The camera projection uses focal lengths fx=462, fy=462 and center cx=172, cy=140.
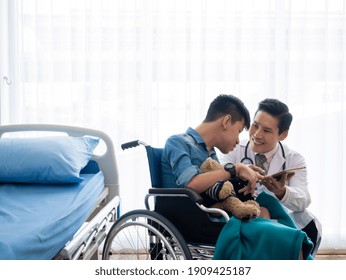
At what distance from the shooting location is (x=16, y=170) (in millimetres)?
2086

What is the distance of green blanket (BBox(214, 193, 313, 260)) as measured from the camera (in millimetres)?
1439

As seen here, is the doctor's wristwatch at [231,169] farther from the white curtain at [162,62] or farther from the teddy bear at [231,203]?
the white curtain at [162,62]

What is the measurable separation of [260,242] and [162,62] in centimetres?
166

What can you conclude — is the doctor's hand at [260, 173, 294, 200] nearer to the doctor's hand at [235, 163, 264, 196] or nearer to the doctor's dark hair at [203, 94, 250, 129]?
the doctor's hand at [235, 163, 264, 196]

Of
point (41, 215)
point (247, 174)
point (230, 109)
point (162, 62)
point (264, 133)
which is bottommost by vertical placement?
point (41, 215)

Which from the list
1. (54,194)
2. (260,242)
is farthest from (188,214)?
(54,194)

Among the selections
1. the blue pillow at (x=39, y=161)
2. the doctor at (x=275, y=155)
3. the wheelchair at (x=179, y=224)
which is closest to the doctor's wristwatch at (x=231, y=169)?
the wheelchair at (x=179, y=224)

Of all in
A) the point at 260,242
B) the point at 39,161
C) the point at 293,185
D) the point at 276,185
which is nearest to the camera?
the point at 260,242

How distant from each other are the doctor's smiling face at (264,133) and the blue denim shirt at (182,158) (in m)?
0.22

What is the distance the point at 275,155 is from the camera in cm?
204

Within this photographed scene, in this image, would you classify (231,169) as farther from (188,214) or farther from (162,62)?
(162,62)

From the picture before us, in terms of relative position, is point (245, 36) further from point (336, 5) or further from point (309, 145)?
point (309, 145)
